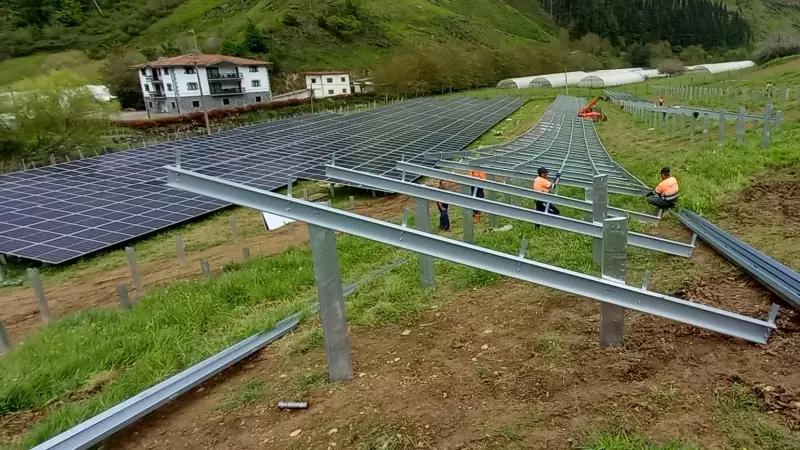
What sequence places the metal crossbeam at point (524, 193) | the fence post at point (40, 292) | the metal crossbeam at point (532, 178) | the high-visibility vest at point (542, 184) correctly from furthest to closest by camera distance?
1. the fence post at point (40, 292)
2. the high-visibility vest at point (542, 184)
3. the metal crossbeam at point (532, 178)
4. the metal crossbeam at point (524, 193)

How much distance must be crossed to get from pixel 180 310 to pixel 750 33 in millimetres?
167497

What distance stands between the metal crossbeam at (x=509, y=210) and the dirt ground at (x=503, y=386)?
2.01 feet

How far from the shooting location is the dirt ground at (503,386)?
3480 millimetres

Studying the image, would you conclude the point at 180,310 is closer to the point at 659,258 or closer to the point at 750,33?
the point at 659,258

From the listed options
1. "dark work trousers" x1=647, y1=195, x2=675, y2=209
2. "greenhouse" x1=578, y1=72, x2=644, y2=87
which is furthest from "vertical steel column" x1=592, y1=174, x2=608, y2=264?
"greenhouse" x1=578, y1=72, x2=644, y2=87

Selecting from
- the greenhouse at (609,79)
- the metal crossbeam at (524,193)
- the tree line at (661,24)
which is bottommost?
the metal crossbeam at (524,193)

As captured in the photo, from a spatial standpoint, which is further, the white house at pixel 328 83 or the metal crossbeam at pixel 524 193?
the white house at pixel 328 83

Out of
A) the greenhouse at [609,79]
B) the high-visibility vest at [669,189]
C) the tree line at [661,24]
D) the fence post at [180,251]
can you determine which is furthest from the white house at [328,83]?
the tree line at [661,24]

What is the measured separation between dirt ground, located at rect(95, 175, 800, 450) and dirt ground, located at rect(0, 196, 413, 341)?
797 centimetres

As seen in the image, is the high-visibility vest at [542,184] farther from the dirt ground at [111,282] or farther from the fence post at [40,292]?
the fence post at [40,292]

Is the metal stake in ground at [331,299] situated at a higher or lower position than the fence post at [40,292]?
higher

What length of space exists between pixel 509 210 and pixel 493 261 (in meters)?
2.22

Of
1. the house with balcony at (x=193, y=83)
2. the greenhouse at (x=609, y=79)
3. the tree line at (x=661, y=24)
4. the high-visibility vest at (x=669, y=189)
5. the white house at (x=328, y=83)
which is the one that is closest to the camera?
the high-visibility vest at (x=669, y=189)

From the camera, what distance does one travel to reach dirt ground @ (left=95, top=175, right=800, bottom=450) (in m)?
3.48
